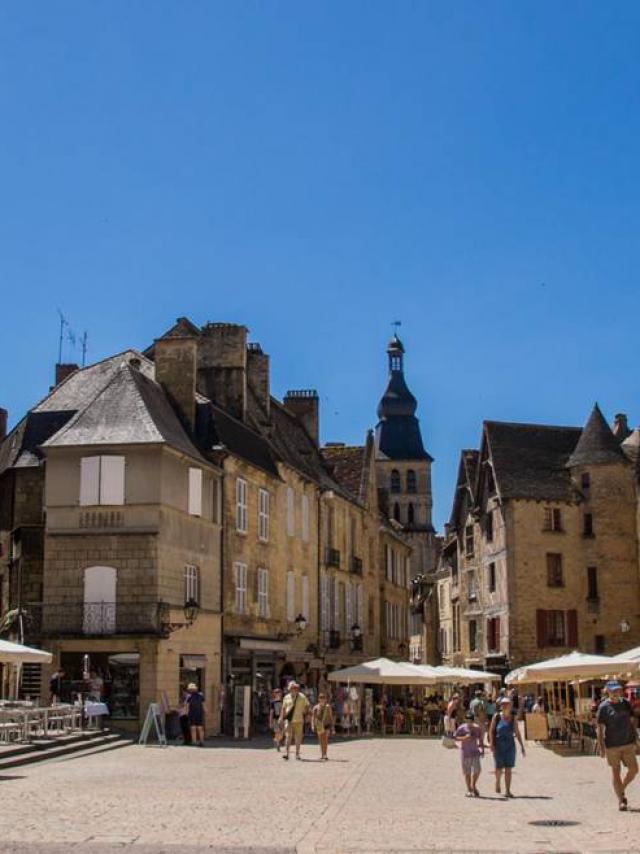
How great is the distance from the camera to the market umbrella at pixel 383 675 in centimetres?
3095

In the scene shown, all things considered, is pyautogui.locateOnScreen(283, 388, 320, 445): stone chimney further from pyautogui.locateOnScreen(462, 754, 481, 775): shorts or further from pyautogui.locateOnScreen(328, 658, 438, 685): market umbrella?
pyautogui.locateOnScreen(462, 754, 481, 775): shorts

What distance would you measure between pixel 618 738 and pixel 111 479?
55.0 ft

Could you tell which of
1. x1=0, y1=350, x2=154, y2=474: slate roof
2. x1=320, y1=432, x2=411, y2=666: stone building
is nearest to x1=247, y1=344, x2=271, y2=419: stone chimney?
x1=320, y1=432, x2=411, y2=666: stone building

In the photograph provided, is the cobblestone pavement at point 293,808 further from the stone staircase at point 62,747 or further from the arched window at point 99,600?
the arched window at point 99,600

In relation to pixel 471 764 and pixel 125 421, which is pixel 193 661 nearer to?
pixel 125 421

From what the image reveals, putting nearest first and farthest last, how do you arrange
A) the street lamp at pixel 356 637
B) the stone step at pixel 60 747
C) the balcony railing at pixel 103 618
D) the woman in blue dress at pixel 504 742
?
→ the woman in blue dress at pixel 504 742
the stone step at pixel 60 747
the balcony railing at pixel 103 618
the street lamp at pixel 356 637

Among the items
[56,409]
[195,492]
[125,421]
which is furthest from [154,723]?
[56,409]

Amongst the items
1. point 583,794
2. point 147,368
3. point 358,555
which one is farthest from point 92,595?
point 358,555

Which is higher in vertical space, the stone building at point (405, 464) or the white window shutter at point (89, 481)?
the stone building at point (405, 464)

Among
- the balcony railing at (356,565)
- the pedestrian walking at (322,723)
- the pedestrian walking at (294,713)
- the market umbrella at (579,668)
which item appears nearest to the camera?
the pedestrian walking at (322,723)

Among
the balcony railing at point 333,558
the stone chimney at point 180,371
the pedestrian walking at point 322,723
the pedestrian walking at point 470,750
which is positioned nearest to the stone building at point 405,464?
the balcony railing at point 333,558

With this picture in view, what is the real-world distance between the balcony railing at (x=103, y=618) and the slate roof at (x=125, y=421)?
3.63 metres

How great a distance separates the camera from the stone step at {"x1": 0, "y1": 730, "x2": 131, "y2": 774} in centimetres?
2044

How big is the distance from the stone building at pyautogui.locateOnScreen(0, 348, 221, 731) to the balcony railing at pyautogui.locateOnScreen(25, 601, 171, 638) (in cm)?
2
